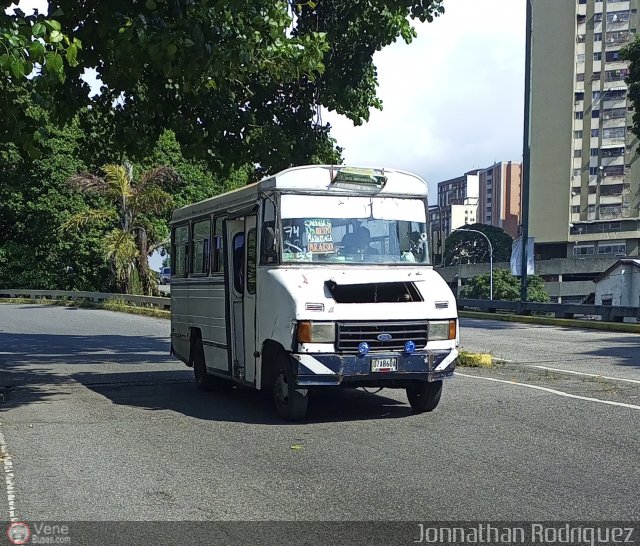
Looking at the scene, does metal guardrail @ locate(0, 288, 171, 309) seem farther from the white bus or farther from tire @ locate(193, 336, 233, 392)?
the white bus

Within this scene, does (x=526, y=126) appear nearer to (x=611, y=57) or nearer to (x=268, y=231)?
(x=268, y=231)

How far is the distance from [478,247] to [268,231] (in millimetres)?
114497

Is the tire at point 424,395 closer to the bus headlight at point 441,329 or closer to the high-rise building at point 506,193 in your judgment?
the bus headlight at point 441,329

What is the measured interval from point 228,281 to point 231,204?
3.33 feet

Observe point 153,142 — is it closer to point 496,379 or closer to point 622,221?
point 496,379

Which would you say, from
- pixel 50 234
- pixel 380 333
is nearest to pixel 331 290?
pixel 380 333

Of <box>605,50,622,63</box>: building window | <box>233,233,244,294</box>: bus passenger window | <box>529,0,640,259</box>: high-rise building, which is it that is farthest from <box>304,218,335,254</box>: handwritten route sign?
<box>605,50,622,63</box>: building window

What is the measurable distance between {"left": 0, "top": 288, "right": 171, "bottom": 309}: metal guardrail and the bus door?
19.5 m

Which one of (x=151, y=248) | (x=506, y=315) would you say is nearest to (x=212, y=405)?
(x=506, y=315)

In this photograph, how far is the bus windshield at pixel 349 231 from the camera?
10078mm

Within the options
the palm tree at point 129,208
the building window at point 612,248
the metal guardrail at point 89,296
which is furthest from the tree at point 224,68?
the building window at point 612,248

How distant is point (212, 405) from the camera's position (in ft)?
37.8

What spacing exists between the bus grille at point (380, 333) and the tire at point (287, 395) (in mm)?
723

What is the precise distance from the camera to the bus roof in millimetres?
10195
